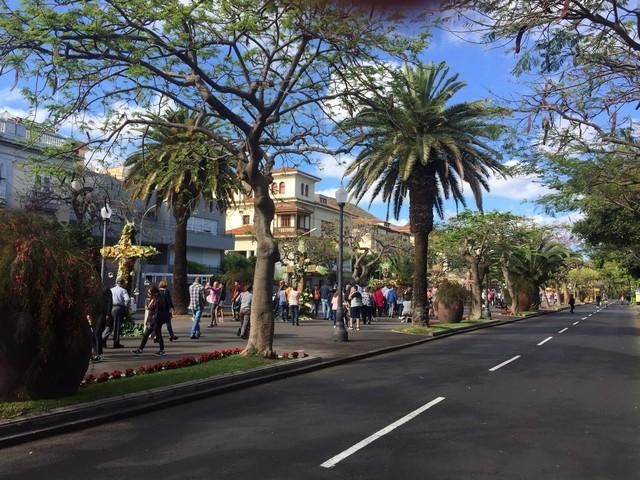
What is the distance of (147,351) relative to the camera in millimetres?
13797

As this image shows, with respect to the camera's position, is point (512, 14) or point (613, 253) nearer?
point (512, 14)

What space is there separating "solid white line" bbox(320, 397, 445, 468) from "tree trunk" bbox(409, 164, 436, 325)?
46.4 feet

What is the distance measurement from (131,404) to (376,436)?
3591mm

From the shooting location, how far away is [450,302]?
89.8ft

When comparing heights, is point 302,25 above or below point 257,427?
above

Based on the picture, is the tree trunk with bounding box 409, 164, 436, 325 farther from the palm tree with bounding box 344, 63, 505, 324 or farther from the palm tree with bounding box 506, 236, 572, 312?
the palm tree with bounding box 506, 236, 572, 312

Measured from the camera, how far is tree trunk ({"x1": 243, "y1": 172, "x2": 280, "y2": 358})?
12.6 m

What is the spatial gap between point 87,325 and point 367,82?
7.75m

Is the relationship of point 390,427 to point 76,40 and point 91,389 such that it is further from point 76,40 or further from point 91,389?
point 76,40

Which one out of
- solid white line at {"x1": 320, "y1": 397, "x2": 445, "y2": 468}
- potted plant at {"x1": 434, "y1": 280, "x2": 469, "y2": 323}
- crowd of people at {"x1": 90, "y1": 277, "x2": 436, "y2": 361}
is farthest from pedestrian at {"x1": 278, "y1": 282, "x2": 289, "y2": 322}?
solid white line at {"x1": 320, "y1": 397, "x2": 445, "y2": 468}

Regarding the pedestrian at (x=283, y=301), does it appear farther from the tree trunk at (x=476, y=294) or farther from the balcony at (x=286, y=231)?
the balcony at (x=286, y=231)

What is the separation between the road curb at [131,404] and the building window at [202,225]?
39.7 metres

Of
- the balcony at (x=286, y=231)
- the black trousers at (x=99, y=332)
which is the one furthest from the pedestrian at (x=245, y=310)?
the balcony at (x=286, y=231)

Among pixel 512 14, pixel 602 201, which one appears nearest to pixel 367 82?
pixel 512 14
